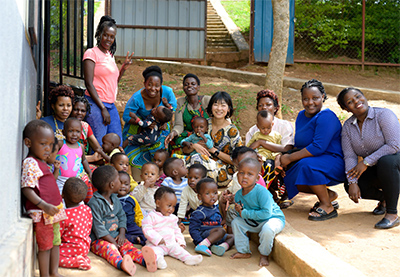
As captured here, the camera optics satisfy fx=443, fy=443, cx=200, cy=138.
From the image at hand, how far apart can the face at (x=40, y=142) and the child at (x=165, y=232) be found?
1299 millimetres

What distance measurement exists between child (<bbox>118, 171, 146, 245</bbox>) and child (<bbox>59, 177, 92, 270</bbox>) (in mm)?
652

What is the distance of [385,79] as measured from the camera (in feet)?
39.0

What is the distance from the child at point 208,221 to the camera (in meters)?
4.22

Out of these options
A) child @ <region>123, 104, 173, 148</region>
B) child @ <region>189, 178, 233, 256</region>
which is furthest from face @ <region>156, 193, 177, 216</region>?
child @ <region>123, 104, 173, 148</region>

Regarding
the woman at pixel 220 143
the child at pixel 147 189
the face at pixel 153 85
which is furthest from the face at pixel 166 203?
→ the face at pixel 153 85

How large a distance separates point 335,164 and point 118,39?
7597 millimetres

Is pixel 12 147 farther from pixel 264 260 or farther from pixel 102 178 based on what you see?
pixel 264 260

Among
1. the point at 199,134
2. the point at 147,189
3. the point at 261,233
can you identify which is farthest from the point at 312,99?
the point at 147,189

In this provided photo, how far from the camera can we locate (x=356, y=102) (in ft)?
15.4

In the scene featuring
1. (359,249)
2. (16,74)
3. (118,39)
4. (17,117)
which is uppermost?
(118,39)

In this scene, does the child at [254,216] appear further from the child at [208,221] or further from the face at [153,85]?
the face at [153,85]

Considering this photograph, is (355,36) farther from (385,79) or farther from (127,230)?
(127,230)

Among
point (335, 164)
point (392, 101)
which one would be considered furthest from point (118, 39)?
point (335, 164)

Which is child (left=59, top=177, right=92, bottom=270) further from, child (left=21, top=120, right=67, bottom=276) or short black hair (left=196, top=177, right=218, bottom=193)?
short black hair (left=196, top=177, right=218, bottom=193)
